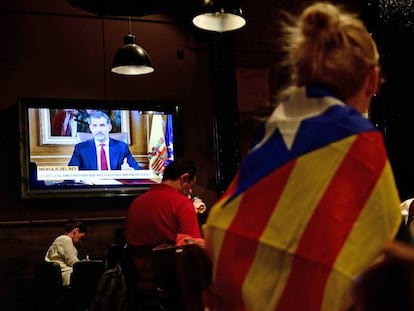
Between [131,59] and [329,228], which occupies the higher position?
[131,59]

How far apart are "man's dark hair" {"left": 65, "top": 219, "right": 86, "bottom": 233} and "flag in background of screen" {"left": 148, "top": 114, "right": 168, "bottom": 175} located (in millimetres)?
999

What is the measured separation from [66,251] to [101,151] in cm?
116

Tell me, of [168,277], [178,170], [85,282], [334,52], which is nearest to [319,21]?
[334,52]

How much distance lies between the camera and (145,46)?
6.69 metres

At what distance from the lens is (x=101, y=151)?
6.07 m

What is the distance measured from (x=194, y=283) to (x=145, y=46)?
5.82 meters

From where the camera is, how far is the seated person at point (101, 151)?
19.7 feet

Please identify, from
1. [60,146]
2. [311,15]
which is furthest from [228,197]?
[60,146]

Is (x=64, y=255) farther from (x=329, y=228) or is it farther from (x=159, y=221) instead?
(x=329, y=228)

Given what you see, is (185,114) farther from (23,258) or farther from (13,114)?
(23,258)

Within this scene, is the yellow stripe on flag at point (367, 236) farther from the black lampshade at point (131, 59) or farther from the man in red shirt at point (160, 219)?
the black lampshade at point (131, 59)

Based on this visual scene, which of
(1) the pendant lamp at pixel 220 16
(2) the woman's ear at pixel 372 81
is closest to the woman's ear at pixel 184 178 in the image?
(1) the pendant lamp at pixel 220 16

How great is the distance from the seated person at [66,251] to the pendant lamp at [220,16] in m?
2.41

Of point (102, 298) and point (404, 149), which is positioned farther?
point (404, 149)
